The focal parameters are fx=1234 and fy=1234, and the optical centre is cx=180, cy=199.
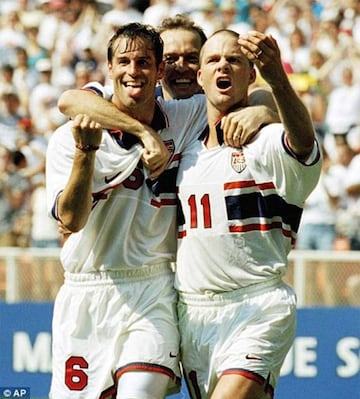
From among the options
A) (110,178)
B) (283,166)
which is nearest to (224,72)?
(283,166)

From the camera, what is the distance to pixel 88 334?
22.0ft

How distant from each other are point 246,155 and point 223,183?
190 mm

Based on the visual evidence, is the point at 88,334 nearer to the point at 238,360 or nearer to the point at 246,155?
the point at 238,360

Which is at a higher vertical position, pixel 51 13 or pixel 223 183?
pixel 51 13

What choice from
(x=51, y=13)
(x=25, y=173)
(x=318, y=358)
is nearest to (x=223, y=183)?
(x=318, y=358)

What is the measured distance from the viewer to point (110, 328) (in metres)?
6.62

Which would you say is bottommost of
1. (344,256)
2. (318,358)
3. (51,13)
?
(318,358)

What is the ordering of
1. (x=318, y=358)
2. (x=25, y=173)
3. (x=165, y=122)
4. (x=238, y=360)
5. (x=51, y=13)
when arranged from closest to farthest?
(x=238, y=360), (x=165, y=122), (x=318, y=358), (x=25, y=173), (x=51, y=13)

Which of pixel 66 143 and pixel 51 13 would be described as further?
pixel 51 13

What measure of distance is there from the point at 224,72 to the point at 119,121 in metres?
0.62

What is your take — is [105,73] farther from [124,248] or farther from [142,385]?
[142,385]

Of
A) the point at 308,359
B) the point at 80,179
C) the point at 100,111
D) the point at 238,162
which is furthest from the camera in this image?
the point at 308,359

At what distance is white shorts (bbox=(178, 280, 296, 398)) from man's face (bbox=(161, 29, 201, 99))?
1.46 metres

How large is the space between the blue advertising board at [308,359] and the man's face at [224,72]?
4.55 m
